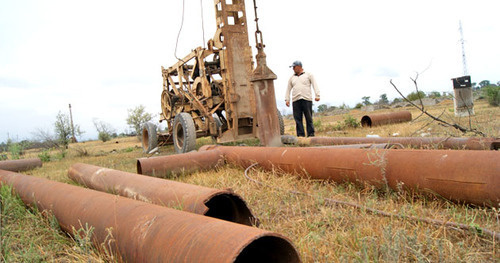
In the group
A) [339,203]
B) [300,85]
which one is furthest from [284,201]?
[300,85]

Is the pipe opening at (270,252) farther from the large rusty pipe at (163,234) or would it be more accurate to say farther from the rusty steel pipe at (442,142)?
the rusty steel pipe at (442,142)

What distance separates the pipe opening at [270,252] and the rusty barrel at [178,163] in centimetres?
259

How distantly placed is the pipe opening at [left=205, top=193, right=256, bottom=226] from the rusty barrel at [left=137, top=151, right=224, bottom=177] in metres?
1.78

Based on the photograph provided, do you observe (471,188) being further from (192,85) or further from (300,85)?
(192,85)

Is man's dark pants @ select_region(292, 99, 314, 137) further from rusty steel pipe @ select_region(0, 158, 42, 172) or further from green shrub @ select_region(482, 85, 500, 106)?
green shrub @ select_region(482, 85, 500, 106)

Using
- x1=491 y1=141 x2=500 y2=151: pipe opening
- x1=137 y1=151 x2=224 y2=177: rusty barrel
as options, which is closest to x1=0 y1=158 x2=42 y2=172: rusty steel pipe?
x1=137 y1=151 x2=224 y2=177: rusty barrel

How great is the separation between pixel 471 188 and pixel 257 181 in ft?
6.04

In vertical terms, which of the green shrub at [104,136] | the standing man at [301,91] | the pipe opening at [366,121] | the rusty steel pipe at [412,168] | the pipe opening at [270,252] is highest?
the standing man at [301,91]

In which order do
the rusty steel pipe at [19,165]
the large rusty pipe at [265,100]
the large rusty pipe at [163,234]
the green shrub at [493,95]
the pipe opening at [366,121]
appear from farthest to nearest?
the green shrub at [493,95], the pipe opening at [366,121], the rusty steel pipe at [19,165], the large rusty pipe at [265,100], the large rusty pipe at [163,234]

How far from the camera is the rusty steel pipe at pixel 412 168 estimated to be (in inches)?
88.0

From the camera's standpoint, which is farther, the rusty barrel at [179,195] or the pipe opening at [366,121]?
the pipe opening at [366,121]

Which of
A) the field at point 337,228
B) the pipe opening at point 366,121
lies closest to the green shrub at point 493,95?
the pipe opening at point 366,121

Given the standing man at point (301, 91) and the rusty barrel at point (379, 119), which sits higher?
the standing man at point (301, 91)

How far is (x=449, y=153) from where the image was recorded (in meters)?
2.53
